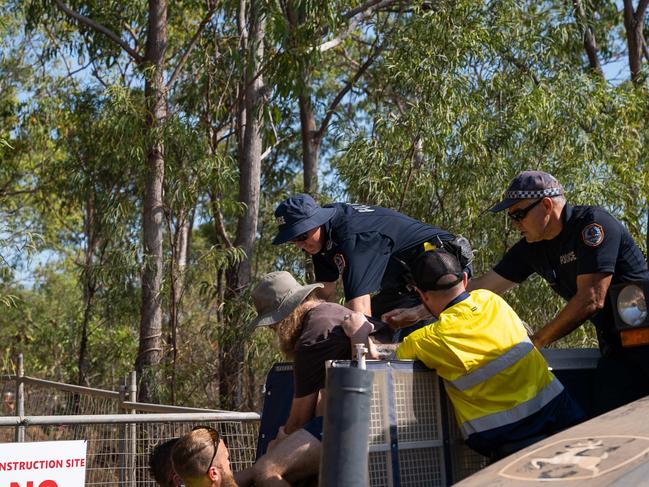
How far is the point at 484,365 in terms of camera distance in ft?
13.4

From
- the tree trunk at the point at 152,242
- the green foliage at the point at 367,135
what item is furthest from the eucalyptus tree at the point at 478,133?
the tree trunk at the point at 152,242

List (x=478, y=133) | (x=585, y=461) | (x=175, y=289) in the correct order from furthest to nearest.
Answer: (x=175, y=289) → (x=478, y=133) → (x=585, y=461)

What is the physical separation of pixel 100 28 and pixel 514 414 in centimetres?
1423

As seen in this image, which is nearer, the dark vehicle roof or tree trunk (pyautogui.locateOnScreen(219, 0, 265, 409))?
the dark vehicle roof

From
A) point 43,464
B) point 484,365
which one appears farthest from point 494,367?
point 43,464

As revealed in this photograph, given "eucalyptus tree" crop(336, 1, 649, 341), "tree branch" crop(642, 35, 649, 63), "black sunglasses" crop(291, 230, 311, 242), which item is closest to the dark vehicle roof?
"black sunglasses" crop(291, 230, 311, 242)

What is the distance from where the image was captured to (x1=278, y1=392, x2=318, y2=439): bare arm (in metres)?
4.73

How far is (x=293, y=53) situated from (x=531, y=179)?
9.41 meters

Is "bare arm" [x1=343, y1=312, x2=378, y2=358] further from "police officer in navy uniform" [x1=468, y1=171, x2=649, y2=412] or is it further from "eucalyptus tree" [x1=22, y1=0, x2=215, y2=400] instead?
"eucalyptus tree" [x1=22, y1=0, x2=215, y2=400]

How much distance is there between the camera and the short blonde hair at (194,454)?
4727 millimetres

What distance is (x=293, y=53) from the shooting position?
14.0m

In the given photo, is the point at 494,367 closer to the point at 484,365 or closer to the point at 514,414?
the point at 484,365

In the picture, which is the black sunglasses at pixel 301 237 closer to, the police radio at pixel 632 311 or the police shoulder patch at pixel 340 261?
the police shoulder patch at pixel 340 261

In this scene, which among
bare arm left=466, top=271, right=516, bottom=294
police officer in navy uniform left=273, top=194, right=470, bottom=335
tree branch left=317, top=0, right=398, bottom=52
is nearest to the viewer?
police officer in navy uniform left=273, top=194, right=470, bottom=335
